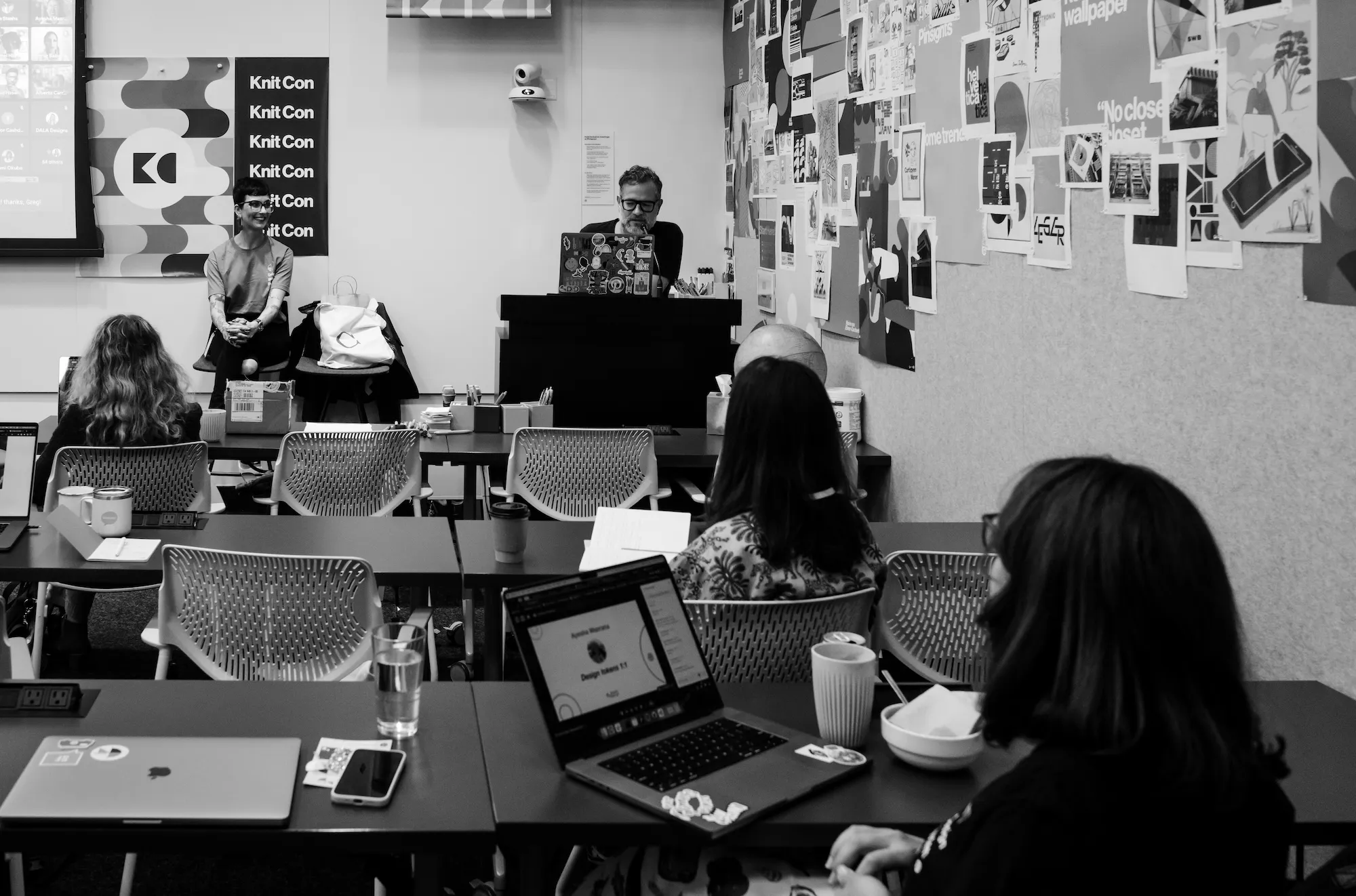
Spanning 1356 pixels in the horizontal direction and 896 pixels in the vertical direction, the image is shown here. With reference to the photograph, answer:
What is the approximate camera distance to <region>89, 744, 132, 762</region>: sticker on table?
1.54 meters

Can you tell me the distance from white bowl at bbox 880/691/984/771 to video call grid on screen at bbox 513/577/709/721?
29 cm

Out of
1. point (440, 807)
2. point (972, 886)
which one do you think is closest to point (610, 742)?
point (440, 807)

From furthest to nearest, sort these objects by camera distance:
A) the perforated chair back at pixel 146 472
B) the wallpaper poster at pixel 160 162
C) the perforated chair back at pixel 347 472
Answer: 1. the wallpaper poster at pixel 160 162
2. the perforated chair back at pixel 347 472
3. the perforated chair back at pixel 146 472

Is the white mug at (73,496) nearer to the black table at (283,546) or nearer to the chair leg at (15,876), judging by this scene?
the black table at (283,546)

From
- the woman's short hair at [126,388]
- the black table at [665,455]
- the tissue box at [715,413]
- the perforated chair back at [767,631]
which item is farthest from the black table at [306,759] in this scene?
the tissue box at [715,413]

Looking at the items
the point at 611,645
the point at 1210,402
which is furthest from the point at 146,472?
the point at 1210,402

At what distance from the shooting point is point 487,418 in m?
4.74

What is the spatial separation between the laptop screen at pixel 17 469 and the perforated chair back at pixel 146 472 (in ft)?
1.26

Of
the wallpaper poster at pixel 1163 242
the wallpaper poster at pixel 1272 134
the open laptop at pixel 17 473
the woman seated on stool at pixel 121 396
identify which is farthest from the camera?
the woman seated on stool at pixel 121 396

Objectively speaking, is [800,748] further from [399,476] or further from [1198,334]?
[399,476]

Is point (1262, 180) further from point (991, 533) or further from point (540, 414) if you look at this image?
point (540, 414)

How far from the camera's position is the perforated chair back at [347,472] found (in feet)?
13.5

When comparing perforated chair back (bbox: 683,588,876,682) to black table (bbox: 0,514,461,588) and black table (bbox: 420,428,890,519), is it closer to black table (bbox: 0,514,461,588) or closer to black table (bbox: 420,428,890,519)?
black table (bbox: 0,514,461,588)

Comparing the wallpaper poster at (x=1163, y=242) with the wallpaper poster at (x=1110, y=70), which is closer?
the wallpaper poster at (x=1163, y=242)
